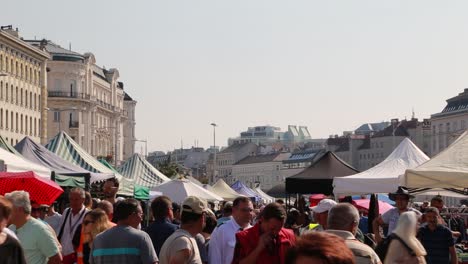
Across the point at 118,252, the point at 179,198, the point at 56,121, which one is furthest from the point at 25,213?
the point at 56,121

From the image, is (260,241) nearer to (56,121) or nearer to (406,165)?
(406,165)

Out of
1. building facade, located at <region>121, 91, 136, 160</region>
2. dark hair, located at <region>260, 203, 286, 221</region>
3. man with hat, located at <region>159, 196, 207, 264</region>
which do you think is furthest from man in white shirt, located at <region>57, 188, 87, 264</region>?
building facade, located at <region>121, 91, 136, 160</region>

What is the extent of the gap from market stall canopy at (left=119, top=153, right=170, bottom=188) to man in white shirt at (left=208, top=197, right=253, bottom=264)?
25505 mm

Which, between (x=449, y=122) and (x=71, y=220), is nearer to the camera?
(x=71, y=220)

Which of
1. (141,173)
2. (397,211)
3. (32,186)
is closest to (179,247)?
(397,211)

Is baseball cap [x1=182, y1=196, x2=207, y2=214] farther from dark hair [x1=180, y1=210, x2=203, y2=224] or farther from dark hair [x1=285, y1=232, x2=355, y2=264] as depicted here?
dark hair [x1=285, y1=232, x2=355, y2=264]

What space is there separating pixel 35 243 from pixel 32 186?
5.15m

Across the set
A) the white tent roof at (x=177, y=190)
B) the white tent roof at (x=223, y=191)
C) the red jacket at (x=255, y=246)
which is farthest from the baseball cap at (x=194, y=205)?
the white tent roof at (x=223, y=191)

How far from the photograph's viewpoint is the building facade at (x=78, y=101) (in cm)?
14038

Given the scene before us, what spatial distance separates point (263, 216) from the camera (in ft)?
30.8

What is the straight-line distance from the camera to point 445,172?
48.4 ft

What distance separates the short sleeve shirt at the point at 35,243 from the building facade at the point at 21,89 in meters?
90.7

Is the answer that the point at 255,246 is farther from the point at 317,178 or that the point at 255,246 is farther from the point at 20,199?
the point at 317,178

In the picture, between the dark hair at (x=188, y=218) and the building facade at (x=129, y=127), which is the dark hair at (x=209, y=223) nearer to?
the dark hair at (x=188, y=218)
